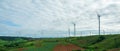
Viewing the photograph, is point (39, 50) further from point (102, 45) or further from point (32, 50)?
point (102, 45)

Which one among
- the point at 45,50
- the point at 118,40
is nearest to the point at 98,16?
the point at 118,40

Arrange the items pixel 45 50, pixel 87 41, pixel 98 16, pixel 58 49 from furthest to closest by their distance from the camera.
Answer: pixel 87 41, pixel 98 16, pixel 58 49, pixel 45 50

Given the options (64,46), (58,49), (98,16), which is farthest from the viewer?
(98,16)

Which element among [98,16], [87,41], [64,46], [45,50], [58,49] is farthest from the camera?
[87,41]

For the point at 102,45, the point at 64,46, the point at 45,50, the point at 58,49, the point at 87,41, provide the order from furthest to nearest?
the point at 87,41 → the point at 102,45 → the point at 64,46 → the point at 58,49 → the point at 45,50

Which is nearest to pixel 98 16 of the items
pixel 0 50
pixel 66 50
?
pixel 66 50

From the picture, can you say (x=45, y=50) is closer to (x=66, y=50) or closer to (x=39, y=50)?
(x=39, y=50)

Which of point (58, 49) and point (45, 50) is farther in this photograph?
point (58, 49)

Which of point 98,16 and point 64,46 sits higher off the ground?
point 98,16

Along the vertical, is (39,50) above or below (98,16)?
below
